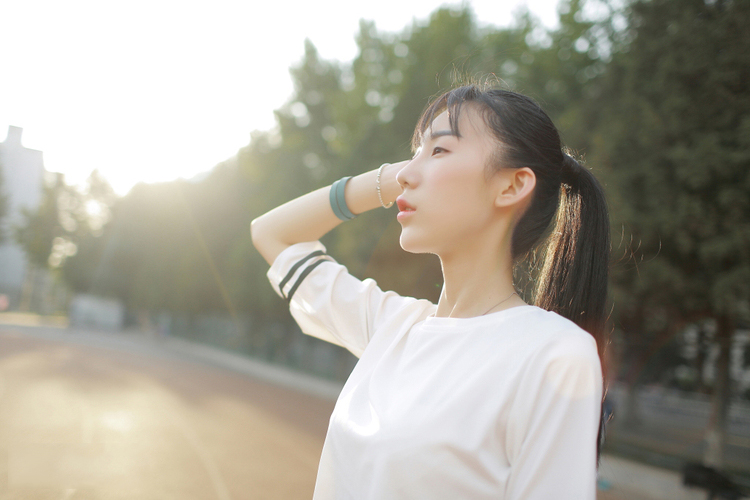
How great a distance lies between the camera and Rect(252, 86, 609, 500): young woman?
103cm

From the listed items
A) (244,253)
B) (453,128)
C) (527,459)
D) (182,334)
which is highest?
(244,253)

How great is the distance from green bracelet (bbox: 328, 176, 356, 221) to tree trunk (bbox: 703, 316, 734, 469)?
1003 centimetres

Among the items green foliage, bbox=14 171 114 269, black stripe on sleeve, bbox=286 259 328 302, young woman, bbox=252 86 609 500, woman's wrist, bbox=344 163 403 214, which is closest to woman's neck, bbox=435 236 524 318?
young woman, bbox=252 86 609 500

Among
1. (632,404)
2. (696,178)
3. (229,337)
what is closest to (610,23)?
(696,178)

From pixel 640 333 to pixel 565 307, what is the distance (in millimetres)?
12395

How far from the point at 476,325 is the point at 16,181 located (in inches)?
2188

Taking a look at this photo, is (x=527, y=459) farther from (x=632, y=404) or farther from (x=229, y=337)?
(x=229, y=337)

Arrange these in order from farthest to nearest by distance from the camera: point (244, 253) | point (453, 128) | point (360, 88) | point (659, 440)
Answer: point (244, 253) < point (360, 88) < point (659, 440) < point (453, 128)

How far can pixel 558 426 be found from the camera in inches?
39.1

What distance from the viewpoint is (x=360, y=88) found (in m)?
19.2

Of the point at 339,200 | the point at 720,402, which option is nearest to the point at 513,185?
the point at 339,200

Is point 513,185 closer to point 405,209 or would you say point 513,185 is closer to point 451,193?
point 451,193

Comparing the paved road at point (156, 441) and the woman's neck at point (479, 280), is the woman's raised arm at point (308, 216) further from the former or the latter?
the paved road at point (156, 441)

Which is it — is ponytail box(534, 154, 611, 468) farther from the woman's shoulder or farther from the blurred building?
the blurred building
